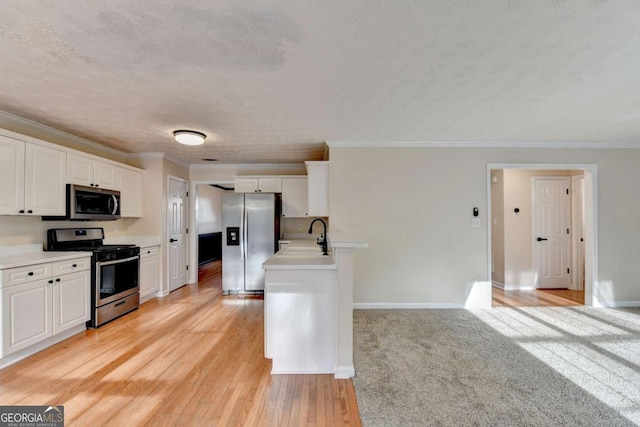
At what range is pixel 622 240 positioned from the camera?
4.00 metres

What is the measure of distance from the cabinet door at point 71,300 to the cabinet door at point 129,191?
4.21 ft

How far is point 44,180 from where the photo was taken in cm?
297

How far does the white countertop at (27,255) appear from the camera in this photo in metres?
2.42

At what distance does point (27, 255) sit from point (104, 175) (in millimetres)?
1313

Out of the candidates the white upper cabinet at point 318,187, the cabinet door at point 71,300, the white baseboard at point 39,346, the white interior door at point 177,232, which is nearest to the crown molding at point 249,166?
the white interior door at point 177,232

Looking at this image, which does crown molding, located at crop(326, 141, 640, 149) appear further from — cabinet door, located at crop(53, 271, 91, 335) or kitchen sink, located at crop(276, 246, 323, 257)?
cabinet door, located at crop(53, 271, 91, 335)

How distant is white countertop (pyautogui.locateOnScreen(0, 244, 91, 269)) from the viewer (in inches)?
95.3

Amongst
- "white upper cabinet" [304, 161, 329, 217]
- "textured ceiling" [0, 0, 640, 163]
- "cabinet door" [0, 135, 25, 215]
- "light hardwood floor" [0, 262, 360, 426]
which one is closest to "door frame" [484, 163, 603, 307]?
"textured ceiling" [0, 0, 640, 163]

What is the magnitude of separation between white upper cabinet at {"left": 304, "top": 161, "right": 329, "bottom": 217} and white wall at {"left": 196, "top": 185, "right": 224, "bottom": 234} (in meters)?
4.18

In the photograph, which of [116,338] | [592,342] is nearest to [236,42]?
[116,338]

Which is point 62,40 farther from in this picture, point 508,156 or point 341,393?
point 508,156

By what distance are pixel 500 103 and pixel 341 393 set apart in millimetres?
2784

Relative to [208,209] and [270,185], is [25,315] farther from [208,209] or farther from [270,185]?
[208,209]

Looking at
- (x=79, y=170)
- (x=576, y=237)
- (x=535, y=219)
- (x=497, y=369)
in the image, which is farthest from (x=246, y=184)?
(x=576, y=237)
